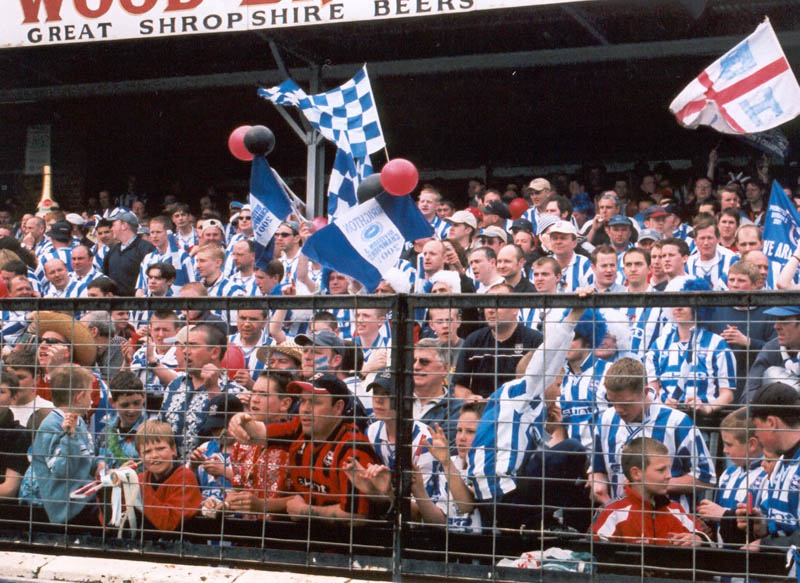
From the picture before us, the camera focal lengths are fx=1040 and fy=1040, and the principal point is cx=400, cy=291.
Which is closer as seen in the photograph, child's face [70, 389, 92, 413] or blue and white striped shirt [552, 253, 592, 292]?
child's face [70, 389, 92, 413]

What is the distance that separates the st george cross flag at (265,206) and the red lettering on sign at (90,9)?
6.74 m

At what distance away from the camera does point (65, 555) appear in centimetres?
379

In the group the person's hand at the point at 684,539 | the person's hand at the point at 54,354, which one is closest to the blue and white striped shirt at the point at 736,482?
the person's hand at the point at 684,539

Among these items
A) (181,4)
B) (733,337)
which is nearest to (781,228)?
(733,337)

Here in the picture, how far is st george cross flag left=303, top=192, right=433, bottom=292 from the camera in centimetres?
671

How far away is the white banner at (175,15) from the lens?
12453 mm

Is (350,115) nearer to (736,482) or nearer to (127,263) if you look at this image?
(127,263)

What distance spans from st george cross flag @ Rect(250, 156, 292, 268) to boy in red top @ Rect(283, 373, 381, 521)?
448 cm

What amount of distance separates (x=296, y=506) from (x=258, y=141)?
5.00 metres

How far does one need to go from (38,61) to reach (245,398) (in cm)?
1373

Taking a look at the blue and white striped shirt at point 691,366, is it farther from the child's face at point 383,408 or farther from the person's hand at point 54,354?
the person's hand at point 54,354

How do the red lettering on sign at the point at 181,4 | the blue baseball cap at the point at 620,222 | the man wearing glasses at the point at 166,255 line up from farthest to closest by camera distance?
the red lettering on sign at the point at 181,4 < the man wearing glasses at the point at 166,255 < the blue baseball cap at the point at 620,222

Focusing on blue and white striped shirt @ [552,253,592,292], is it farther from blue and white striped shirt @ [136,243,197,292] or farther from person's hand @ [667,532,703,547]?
person's hand @ [667,532,703,547]

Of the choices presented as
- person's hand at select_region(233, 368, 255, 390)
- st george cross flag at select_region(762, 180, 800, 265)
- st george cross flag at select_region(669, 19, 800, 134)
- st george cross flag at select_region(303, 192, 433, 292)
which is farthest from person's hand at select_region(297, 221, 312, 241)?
person's hand at select_region(233, 368, 255, 390)
